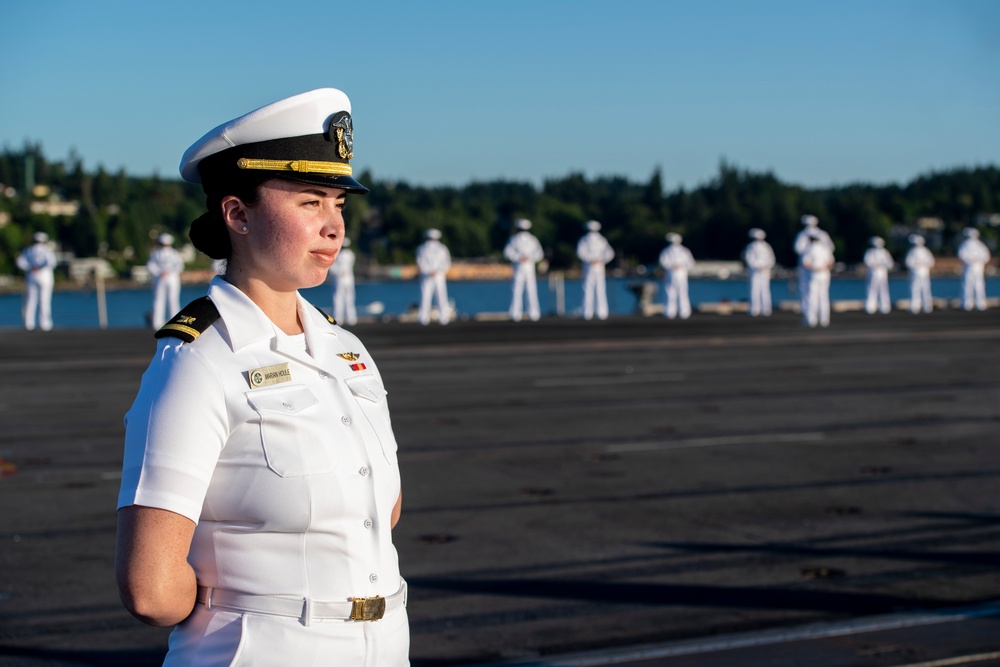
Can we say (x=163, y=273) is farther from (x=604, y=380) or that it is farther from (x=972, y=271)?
(x=972, y=271)

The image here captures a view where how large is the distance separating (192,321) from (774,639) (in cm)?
409

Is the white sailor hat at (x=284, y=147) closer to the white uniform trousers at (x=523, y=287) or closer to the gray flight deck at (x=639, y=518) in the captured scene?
the gray flight deck at (x=639, y=518)

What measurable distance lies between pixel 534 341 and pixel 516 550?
17.6 meters

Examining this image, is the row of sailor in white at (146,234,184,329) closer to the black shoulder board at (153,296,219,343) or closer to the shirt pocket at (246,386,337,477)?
the black shoulder board at (153,296,219,343)

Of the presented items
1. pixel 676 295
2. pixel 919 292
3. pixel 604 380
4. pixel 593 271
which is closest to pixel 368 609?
pixel 604 380

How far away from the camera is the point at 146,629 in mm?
6199

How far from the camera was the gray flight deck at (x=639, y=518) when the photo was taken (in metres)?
6.02

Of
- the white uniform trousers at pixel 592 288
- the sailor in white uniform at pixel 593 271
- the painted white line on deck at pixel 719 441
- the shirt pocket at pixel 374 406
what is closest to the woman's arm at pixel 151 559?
the shirt pocket at pixel 374 406

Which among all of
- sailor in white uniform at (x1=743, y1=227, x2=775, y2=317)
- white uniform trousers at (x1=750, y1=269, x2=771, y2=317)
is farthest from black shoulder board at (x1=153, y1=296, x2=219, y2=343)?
white uniform trousers at (x1=750, y1=269, x2=771, y2=317)

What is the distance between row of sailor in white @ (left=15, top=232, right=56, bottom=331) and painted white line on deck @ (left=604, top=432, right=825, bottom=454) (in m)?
23.1

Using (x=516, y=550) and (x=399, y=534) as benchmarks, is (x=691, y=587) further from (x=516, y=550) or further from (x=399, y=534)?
(x=399, y=534)

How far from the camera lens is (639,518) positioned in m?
8.59

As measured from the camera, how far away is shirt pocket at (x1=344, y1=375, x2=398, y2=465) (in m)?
2.71

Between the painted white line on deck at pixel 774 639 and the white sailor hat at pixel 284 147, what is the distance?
340 cm
